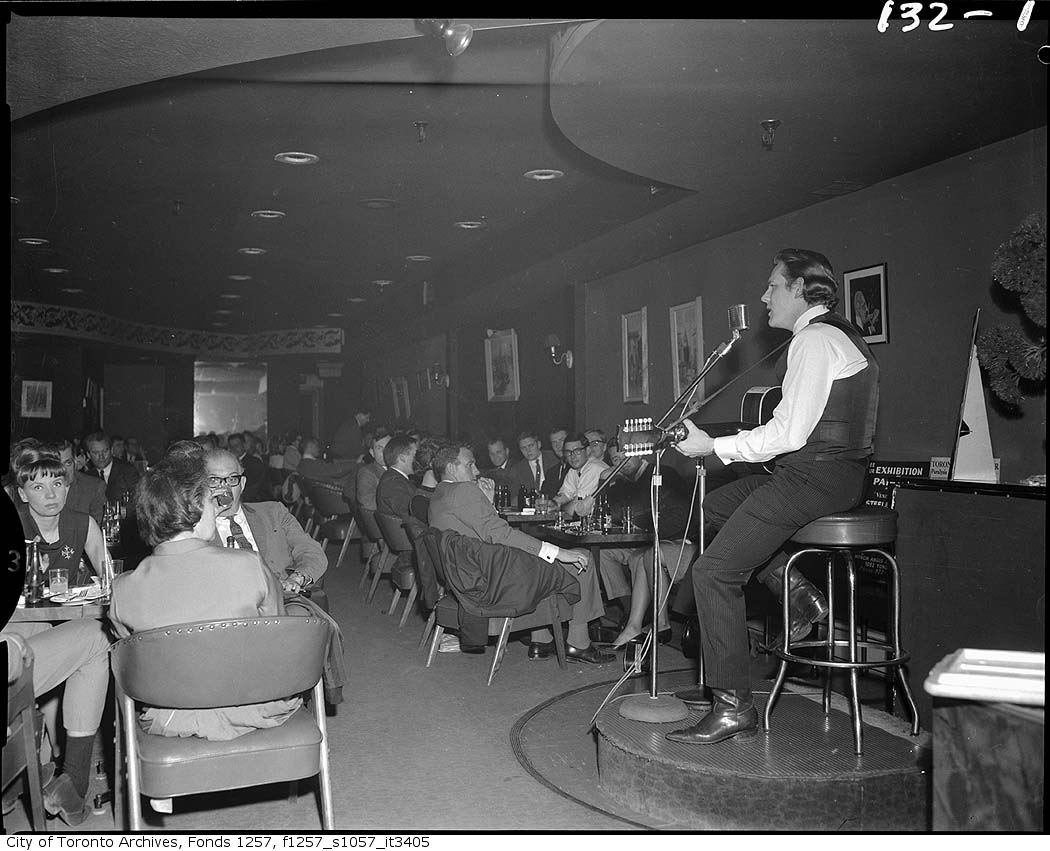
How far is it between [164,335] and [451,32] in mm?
15674

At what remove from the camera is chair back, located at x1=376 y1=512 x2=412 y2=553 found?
245 inches

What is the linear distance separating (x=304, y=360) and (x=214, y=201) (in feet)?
41.1

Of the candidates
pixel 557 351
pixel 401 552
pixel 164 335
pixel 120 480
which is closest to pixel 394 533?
pixel 401 552

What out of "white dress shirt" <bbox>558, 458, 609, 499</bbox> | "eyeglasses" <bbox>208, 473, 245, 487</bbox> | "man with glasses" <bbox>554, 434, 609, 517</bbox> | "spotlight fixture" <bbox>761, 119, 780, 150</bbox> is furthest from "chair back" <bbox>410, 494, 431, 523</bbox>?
"spotlight fixture" <bbox>761, 119, 780, 150</bbox>

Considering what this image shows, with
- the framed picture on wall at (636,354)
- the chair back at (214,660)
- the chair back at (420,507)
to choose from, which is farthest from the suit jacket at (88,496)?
the framed picture on wall at (636,354)

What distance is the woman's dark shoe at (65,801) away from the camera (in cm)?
316

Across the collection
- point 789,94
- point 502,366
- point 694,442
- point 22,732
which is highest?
point 789,94

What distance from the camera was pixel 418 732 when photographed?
4.22 metres

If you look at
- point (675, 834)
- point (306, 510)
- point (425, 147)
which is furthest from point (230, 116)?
point (306, 510)

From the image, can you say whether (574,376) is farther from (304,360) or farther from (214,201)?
(304,360)

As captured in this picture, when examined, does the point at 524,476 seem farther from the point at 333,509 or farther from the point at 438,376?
the point at 438,376

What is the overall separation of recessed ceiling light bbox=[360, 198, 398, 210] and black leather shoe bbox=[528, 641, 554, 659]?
4026 millimetres

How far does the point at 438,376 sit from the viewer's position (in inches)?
553

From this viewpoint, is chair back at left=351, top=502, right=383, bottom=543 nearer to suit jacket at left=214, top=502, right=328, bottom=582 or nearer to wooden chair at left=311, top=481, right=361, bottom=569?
wooden chair at left=311, top=481, right=361, bottom=569
